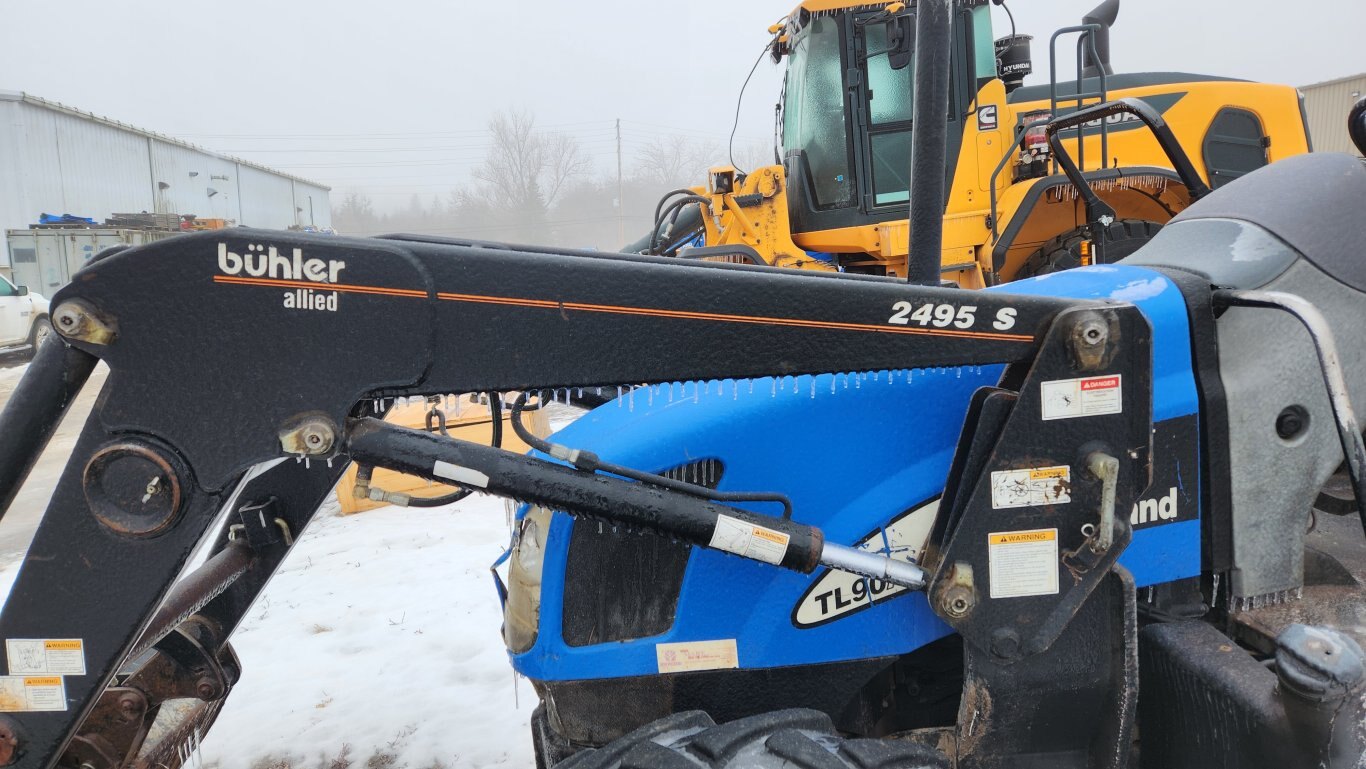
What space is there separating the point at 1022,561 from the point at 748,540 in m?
0.45

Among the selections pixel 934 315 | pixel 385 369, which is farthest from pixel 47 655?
pixel 934 315

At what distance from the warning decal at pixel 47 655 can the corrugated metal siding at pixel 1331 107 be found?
97.4ft

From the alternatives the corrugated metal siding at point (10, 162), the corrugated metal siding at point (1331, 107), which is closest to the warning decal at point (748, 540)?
the corrugated metal siding at point (1331, 107)

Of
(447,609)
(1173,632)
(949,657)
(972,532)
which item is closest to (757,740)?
(972,532)

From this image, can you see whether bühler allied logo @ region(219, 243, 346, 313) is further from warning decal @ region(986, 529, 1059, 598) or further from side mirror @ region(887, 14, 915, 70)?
side mirror @ region(887, 14, 915, 70)

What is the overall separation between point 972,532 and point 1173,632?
0.49m

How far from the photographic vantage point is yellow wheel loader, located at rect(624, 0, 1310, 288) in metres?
6.42

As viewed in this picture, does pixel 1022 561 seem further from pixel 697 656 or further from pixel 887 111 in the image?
pixel 887 111

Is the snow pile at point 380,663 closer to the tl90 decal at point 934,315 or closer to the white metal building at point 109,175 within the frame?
the tl90 decal at point 934,315

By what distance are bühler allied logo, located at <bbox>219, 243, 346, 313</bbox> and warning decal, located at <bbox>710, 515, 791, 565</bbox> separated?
66 cm

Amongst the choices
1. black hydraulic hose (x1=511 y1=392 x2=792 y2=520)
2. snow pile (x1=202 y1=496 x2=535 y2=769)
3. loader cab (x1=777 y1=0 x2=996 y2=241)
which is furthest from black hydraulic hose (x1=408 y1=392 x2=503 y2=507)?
loader cab (x1=777 y1=0 x2=996 y2=241)

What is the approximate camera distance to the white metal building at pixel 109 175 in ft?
99.0

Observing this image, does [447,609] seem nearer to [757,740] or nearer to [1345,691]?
[757,740]

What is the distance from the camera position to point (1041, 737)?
1.46 metres
